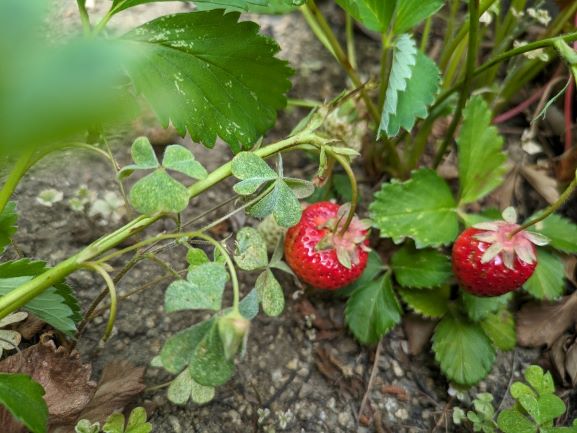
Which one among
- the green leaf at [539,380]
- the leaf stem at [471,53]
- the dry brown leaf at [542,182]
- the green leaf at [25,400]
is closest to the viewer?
the green leaf at [25,400]

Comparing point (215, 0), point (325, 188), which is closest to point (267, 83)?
point (215, 0)

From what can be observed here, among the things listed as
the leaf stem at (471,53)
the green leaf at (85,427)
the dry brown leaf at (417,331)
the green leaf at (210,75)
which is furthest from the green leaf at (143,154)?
the dry brown leaf at (417,331)

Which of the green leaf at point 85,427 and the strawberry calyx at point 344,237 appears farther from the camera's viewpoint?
the strawberry calyx at point 344,237

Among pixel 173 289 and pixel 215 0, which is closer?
pixel 173 289

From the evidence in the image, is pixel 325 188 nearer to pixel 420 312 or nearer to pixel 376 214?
pixel 376 214

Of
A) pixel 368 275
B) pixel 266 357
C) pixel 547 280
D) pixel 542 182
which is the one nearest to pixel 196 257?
pixel 266 357

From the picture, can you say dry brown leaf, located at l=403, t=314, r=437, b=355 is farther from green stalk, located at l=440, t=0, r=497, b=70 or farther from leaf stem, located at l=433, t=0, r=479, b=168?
green stalk, located at l=440, t=0, r=497, b=70

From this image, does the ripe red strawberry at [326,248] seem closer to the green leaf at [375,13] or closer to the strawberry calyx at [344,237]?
the strawberry calyx at [344,237]
